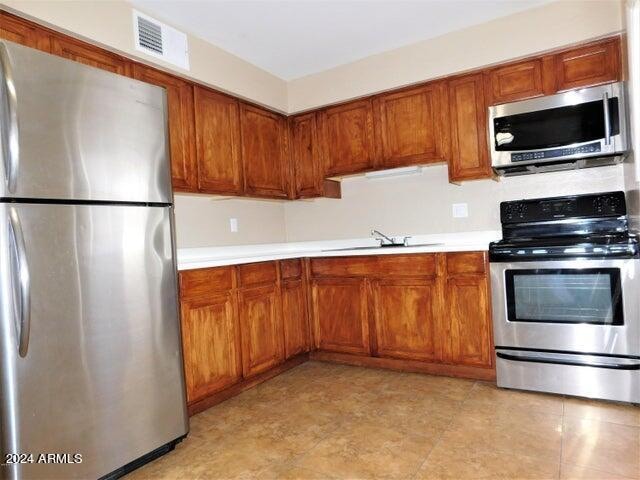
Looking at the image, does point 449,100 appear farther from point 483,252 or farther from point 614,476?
point 614,476

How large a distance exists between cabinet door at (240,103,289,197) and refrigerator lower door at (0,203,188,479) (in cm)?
143

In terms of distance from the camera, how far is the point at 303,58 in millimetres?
3258

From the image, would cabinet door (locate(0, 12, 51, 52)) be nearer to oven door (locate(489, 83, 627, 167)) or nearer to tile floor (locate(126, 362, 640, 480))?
tile floor (locate(126, 362, 640, 480))

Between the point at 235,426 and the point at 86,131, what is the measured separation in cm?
163

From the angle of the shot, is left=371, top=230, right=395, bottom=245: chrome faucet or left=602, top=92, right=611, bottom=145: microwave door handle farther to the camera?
left=371, top=230, right=395, bottom=245: chrome faucet

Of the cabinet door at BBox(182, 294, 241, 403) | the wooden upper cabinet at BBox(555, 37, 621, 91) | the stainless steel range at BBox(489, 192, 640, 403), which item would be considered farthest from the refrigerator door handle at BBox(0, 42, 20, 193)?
the wooden upper cabinet at BBox(555, 37, 621, 91)

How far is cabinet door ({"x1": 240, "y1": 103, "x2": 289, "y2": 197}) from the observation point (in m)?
3.27

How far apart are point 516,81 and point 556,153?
62 centimetres

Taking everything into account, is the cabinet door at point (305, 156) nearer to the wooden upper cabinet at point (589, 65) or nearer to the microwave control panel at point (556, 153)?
the microwave control panel at point (556, 153)

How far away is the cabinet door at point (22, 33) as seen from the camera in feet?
6.20

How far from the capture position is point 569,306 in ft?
7.81

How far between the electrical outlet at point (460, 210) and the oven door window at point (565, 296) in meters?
0.81

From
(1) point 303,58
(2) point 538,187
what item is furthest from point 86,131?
(2) point 538,187

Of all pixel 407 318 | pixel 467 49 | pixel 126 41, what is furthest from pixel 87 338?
pixel 467 49
